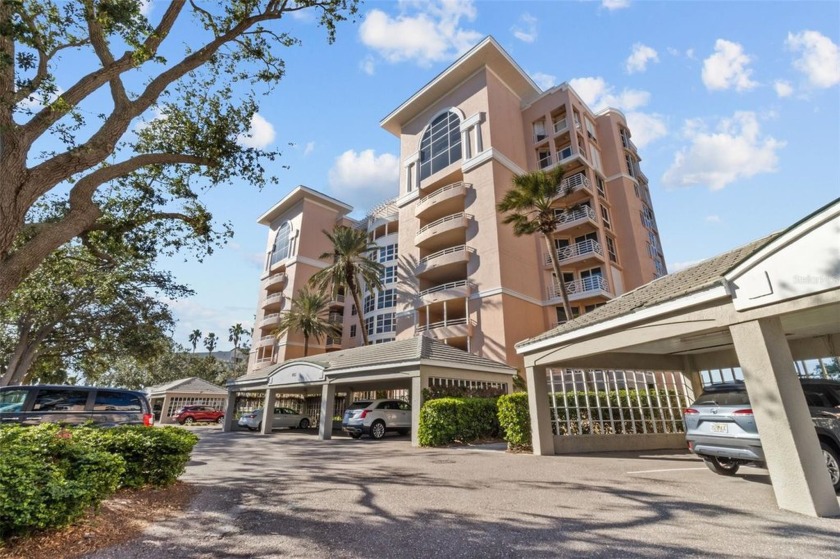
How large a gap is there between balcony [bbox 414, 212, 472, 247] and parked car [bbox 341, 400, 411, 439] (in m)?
14.8

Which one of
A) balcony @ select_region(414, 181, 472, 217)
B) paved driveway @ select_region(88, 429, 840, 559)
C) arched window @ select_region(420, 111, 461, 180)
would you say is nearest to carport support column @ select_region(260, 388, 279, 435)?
paved driveway @ select_region(88, 429, 840, 559)

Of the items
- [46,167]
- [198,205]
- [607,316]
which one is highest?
[198,205]

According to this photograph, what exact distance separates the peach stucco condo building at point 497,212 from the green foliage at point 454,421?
9.49 m

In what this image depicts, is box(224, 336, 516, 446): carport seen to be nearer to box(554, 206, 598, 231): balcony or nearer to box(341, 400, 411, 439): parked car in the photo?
box(341, 400, 411, 439): parked car

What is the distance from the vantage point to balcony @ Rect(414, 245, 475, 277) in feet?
92.1

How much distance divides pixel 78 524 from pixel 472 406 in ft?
40.9

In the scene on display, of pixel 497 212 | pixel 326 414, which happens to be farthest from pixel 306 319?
pixel 326 414

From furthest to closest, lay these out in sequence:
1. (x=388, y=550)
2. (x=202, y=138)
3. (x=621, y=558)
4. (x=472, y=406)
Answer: (x=472, y=406) < (x=202, y=138) < (x=388, y=550) < (x=621, y=558)

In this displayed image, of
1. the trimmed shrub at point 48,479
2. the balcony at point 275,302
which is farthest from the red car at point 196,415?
the trimmed shrub at point 48,479

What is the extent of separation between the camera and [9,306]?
1825cm

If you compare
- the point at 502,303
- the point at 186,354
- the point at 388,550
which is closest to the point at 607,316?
the point at 388,550

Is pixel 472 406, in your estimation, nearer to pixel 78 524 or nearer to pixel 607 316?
pixel 607 316

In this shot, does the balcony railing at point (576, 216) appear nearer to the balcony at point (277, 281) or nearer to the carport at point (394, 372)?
the carport at point (394, 372)

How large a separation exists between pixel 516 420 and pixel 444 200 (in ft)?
68.6
